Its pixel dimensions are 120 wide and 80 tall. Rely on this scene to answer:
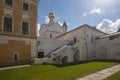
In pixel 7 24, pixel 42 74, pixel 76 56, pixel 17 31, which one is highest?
pixel 7 24

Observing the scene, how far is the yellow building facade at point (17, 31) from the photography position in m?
18.7

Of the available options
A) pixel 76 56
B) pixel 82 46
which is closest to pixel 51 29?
pixel 82 46

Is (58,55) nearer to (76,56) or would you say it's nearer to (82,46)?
(76,56)

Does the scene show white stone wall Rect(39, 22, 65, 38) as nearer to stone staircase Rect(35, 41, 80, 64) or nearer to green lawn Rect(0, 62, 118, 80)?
stone staircase Rect(35, 41, 80, 64)

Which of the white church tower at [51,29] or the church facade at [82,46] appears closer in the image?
the church facade at [82,46]

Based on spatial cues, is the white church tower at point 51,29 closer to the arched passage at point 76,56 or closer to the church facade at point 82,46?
the church facade at point 82,46

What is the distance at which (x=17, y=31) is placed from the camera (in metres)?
20.1

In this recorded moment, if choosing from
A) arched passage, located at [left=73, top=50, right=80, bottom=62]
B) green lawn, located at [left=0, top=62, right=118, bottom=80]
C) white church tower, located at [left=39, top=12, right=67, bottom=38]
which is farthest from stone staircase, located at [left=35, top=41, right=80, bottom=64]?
white church tower, located at [left=39, top=12, right=67, bottom=38]

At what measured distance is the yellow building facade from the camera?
18719 mm

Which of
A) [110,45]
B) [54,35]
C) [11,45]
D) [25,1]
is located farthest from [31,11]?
[54,35]

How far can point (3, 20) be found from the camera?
18.8 m

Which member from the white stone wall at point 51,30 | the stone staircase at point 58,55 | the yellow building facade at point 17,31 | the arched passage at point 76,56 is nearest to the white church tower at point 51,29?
the white stone wall at point 51,30

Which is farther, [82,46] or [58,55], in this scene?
[82,46]

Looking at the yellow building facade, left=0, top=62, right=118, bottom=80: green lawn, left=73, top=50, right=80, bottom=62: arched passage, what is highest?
the yellow building facade
